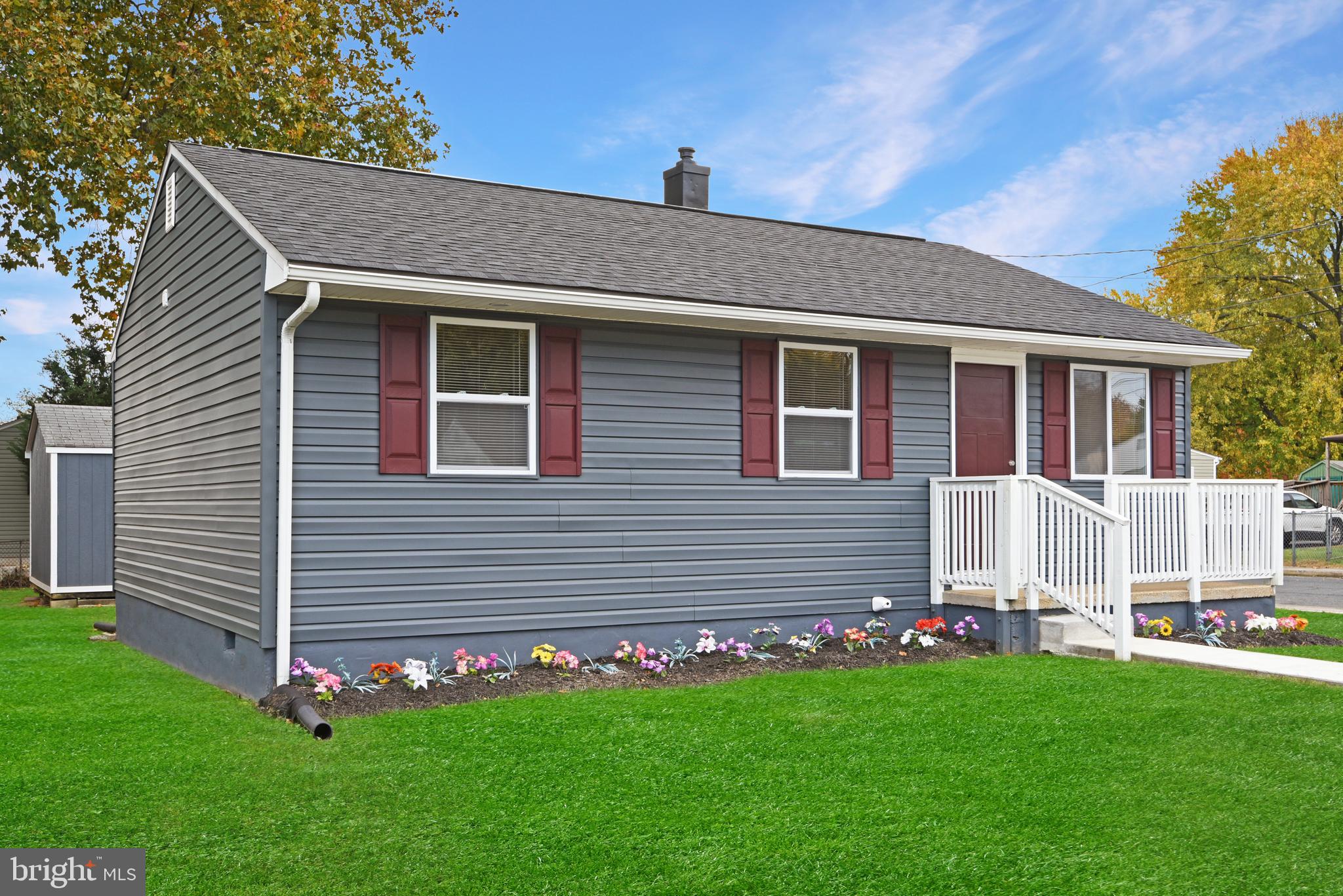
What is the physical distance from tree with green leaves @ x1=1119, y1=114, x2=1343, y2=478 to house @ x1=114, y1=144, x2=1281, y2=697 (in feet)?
76.6

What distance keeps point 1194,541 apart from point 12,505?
99.0 feet

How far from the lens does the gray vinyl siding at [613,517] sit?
7.79 meters

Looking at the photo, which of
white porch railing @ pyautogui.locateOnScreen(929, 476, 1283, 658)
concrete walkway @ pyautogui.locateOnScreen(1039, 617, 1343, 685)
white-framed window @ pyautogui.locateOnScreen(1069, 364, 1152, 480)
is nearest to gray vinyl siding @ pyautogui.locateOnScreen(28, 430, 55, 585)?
white porch railing @ pyautogui.locateOnScreen(929, 476, 1283, 658)

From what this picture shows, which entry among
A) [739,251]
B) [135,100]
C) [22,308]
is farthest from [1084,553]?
[22,308]

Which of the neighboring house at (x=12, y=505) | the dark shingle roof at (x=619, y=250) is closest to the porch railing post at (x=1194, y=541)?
Answer: the dark shingle roof at (x=619, y=250)

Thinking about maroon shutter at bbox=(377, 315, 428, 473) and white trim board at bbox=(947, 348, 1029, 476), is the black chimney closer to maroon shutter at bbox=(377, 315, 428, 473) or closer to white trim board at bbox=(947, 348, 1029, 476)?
white trim board at bbox=(947, 348, 1029, 476)

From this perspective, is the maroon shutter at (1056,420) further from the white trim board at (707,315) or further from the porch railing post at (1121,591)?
the porch railing post at (1121,591)

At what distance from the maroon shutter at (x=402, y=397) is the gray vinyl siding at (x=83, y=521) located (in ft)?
36.3

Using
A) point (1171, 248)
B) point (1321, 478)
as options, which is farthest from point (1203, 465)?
point (1171, 248)

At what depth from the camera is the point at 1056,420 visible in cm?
1108

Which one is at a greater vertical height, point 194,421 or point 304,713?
point 194,421

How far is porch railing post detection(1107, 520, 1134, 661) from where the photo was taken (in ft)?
29.0

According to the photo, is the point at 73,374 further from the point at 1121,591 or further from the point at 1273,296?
the point at 1273,296

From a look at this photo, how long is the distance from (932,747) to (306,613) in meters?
4.30
